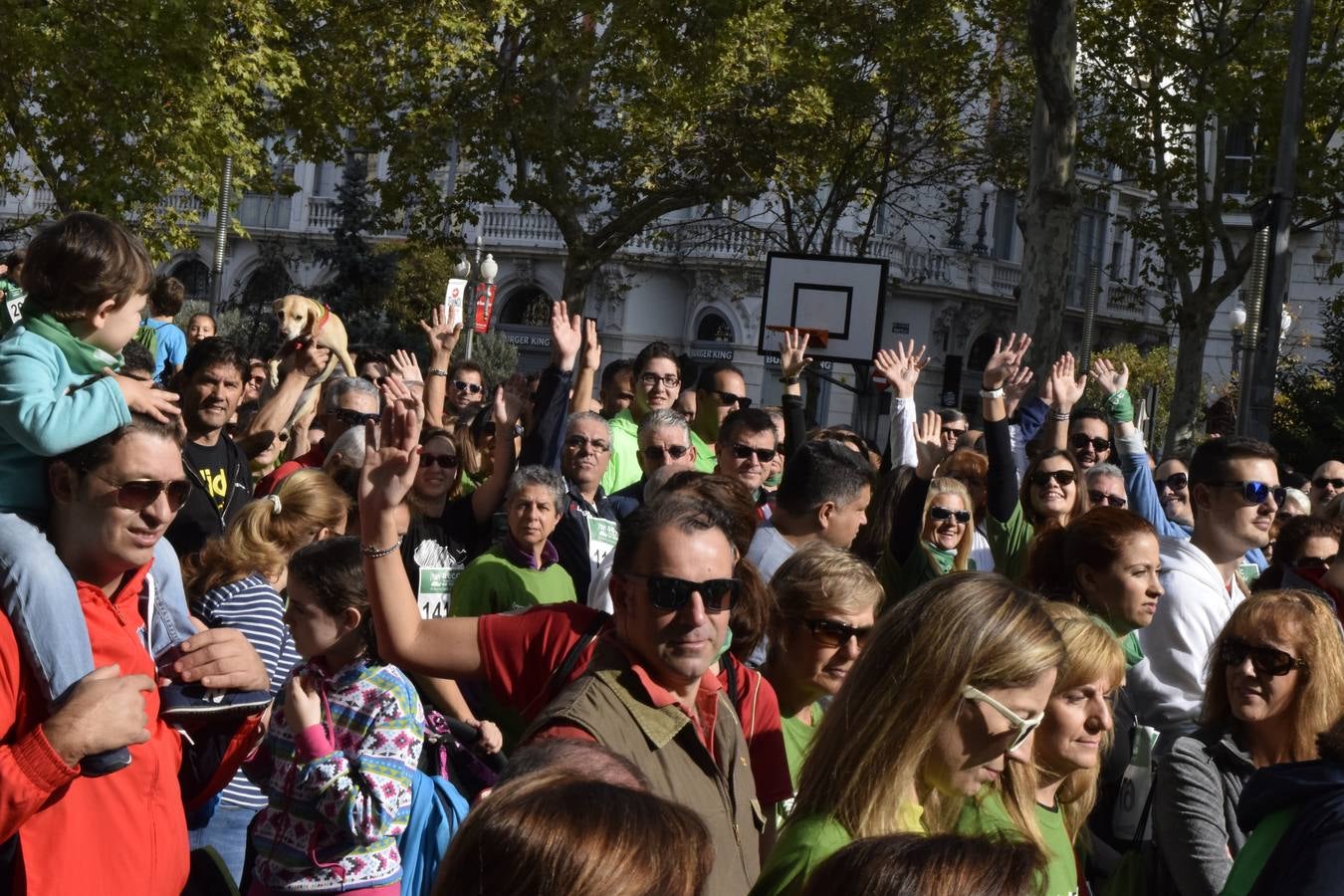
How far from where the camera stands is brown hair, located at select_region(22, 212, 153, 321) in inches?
138

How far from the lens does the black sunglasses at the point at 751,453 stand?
7375 millimetres

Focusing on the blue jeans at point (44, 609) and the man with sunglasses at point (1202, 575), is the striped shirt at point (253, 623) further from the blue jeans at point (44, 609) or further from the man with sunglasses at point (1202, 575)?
the man with sunglasses at point (1202, 575)

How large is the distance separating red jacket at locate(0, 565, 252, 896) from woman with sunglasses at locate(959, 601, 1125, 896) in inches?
70.6

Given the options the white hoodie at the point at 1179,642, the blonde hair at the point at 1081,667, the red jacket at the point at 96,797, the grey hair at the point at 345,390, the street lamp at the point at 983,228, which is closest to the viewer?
the red jacket at the point at 96,797

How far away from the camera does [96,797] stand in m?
3.21

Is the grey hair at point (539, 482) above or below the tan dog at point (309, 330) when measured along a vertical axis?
below

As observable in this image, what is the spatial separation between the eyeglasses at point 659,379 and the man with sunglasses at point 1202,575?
3027 millimetres

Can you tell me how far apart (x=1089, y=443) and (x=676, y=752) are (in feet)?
20.8

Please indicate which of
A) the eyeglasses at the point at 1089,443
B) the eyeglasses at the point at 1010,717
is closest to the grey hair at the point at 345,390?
the eyeglasses at the point at 1089,443

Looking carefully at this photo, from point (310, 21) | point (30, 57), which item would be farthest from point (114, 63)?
point (310, 21)

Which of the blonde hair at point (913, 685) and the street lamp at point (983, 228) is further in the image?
the street lamp at point (983, 228)

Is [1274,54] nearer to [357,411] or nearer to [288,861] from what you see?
[357,411]

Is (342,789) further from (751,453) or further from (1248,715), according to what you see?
(751,453)

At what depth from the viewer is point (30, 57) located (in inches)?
704
